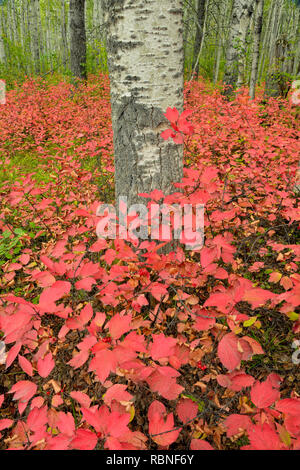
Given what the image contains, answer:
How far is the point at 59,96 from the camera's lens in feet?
26.0

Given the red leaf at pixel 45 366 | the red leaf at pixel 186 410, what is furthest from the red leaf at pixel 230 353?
the red leaf at pixel 45 366

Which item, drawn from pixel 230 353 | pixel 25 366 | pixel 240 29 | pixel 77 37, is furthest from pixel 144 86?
pixel 77 37

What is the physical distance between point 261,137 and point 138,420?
371 centimetres

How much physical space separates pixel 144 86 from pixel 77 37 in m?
8.23

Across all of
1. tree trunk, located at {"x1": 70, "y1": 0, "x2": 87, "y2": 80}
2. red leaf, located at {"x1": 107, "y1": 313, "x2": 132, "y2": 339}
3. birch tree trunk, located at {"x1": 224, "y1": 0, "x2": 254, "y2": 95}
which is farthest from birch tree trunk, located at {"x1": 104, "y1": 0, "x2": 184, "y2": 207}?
tree trunk, located at {"x1": 70, "y1": 0, "x2": 87, "y2": 80}

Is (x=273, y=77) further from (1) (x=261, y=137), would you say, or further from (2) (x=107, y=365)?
(2) (x=107, y=365)

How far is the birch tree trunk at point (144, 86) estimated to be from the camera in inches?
56.7

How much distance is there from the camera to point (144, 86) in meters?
1.54

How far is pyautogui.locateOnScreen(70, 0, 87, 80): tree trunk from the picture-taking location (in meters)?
7.72

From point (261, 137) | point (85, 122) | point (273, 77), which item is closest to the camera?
point (261, 137)

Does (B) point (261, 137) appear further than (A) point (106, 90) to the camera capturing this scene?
No

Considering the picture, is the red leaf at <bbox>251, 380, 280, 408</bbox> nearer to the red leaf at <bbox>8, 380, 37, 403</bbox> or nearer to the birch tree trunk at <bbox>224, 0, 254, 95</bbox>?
the red leaf at <bbox>8, 380, 37, 403</bbox>

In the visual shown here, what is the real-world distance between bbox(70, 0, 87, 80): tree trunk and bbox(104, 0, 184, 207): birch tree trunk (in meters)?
7.79
